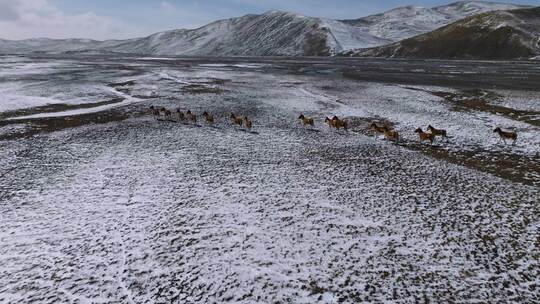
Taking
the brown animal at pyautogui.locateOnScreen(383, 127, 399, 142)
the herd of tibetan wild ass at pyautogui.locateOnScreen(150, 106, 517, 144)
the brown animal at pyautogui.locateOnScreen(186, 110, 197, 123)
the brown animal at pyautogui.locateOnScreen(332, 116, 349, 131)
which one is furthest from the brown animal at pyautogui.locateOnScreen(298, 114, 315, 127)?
the brown animal at pyautogui.locateOnScreen(186, 110, 197, 123)

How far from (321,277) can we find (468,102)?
37559 millimetres

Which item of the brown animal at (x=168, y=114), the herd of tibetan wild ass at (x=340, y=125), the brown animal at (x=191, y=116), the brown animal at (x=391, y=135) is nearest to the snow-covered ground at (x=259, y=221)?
the brown animal at (x=391, y=135)

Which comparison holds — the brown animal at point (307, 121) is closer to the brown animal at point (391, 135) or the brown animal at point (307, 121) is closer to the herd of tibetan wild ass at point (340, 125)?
the herd of tibetan wild ass at point (340, 125)

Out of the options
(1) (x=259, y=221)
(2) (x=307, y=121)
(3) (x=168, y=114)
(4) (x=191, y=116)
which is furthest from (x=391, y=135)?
(3) (x=168, y=114)

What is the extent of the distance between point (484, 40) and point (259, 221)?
192 meters

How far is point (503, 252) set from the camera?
41.2 feet

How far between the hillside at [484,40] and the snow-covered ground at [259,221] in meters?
160

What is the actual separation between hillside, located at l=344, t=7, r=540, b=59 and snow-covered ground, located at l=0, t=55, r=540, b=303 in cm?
16006

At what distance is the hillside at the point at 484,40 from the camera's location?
15950 centimetres

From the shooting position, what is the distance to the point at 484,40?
171875 mm

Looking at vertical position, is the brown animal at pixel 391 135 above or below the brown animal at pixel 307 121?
below

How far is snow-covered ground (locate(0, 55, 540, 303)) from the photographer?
11203mm

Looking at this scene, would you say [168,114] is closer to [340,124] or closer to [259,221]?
[340,124]

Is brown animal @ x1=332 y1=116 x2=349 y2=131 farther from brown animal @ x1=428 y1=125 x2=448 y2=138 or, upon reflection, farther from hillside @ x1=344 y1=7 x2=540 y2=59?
hillside @ x1=344 y1=7 x2=540 y2=59
